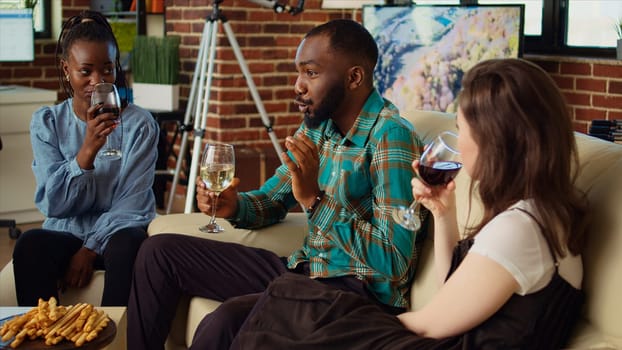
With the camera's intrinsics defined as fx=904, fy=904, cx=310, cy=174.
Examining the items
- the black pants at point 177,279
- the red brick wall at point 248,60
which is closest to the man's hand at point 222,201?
the black pants at point 177,279

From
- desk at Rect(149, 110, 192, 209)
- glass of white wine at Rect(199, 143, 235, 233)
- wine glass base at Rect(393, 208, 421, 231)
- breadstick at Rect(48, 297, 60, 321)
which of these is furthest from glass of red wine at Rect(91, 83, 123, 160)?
desk at Rect(149, 110, 192, 209)

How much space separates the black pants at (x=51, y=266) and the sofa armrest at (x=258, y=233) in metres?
0.12

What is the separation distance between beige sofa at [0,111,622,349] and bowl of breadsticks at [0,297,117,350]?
0.50 meters

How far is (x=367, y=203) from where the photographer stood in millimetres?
2365

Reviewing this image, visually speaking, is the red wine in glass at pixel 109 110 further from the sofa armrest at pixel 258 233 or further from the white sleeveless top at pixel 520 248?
the white sleeveless top at pixel 520 248

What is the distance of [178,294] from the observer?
8.31ft

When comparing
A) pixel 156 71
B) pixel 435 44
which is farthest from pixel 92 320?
pixel 156 71

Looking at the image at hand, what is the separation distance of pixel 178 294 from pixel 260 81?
9.65 feet

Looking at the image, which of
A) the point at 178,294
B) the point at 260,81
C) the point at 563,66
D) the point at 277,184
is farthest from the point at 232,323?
the point at 260,81

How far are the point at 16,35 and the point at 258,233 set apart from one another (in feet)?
11.2

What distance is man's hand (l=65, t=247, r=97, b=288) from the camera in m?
2.71

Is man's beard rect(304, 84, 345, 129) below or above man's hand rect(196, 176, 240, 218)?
above

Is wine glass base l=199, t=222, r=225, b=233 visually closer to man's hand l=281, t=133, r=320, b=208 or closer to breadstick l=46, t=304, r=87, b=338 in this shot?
man's hand l=281, t=133, r=320, b=208

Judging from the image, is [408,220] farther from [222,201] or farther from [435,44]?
[435,44]
